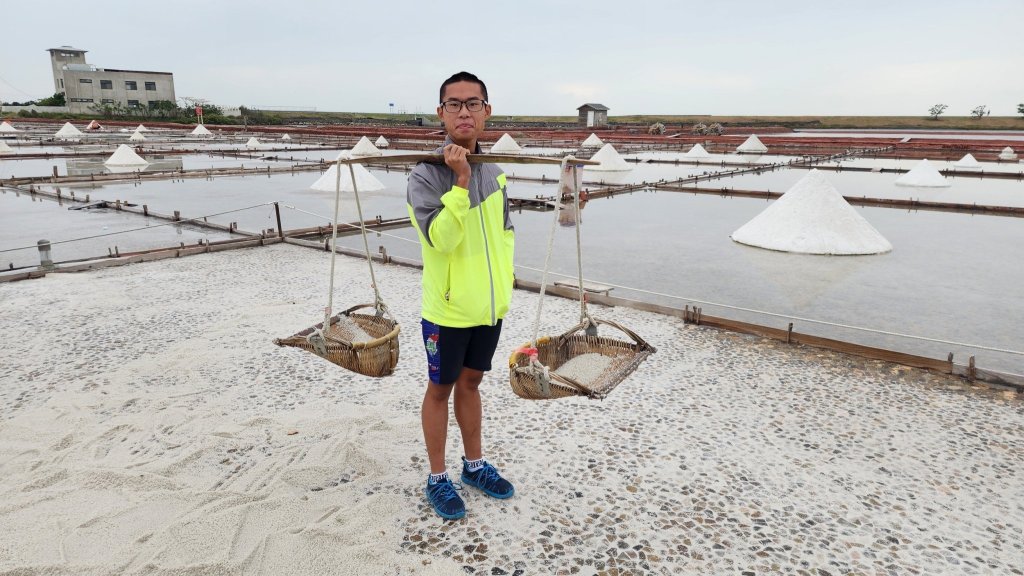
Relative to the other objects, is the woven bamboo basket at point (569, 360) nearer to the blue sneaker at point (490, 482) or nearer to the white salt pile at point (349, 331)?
the blue sneaker at point (490, 482)

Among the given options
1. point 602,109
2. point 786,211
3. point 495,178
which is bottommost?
point 786,211

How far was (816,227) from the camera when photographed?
7.53 metres

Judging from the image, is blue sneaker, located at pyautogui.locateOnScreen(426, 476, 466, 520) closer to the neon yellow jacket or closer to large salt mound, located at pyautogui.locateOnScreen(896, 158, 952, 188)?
the neon yellow jacket

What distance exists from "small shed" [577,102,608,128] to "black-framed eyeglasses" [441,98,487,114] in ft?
149

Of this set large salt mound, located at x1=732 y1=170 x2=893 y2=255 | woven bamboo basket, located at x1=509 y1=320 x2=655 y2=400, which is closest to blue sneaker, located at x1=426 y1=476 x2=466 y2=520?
woven bamboo basket, located at x1=509 y1=320 x2=655 y2=400

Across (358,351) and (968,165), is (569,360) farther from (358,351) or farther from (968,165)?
(968,165)

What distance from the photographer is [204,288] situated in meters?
5.39

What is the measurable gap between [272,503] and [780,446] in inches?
89.1

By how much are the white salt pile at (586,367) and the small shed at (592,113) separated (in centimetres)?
4477

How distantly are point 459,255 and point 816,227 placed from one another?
6788 millimetres

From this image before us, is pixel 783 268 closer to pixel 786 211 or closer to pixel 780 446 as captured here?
pixel 786 211

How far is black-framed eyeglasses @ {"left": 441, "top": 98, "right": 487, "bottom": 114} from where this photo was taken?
199cm

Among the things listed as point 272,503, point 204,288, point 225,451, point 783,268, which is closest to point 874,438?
point 272,503

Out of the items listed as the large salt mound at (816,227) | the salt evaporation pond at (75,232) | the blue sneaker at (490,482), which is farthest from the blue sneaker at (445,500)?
the large salt mound at (816,227)
